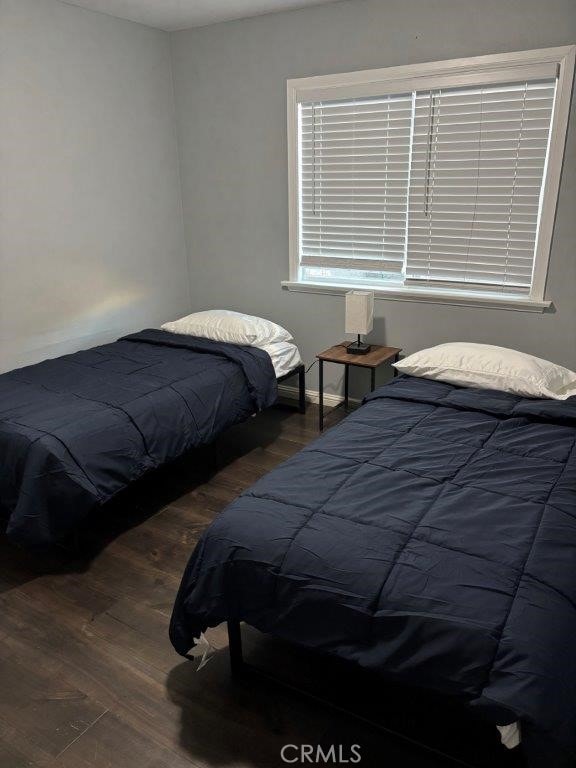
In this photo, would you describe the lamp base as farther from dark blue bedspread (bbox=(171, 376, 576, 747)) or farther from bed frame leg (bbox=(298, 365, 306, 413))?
dark blue bedspread (bbox=(171, 376, 576, 747))

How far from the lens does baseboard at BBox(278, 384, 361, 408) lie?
3951 millimetres

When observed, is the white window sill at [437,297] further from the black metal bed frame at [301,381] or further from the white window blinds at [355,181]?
the black metal bed frame at [301,381]

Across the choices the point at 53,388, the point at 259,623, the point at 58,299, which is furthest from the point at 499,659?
the point at 58,299

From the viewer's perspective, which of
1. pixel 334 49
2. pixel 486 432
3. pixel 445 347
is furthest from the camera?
pixel 334 49

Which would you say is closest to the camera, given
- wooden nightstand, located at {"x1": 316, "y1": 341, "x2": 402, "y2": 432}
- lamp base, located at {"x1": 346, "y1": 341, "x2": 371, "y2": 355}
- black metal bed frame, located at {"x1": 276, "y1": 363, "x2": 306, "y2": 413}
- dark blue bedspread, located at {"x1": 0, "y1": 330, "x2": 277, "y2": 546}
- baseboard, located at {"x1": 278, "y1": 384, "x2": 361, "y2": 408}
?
dark blue bedspread, located at {"x1": 0, "y1": 330, "x2": 277, "y2": 546}

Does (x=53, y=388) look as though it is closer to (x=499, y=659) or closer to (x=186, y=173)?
(x=186, y=173)

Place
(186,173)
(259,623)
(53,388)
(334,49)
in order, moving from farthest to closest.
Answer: (186,173)
(334,49)
(53,388)
(259,623)

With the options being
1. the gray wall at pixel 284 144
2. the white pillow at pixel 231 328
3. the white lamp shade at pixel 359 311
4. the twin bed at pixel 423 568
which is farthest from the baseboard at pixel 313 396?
the twin bed at pixel 423 568

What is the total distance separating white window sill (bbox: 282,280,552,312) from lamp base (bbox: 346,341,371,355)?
34 cm

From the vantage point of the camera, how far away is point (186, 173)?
4.19 meters

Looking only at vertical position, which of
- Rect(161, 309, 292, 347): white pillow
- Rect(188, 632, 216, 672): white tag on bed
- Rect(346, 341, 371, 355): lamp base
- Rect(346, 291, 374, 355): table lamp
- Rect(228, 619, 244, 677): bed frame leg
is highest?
Rect(346, 291, 374, 355): table lamp

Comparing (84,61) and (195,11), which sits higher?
(195,11)

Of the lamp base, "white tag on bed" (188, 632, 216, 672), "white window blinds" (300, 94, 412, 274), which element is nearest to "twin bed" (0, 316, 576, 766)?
"white tag on bed" (188, 632, 216, 672)

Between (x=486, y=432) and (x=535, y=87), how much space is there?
1.85m
